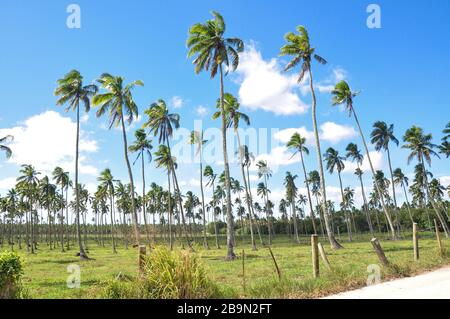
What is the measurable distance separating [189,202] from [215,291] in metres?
99.7

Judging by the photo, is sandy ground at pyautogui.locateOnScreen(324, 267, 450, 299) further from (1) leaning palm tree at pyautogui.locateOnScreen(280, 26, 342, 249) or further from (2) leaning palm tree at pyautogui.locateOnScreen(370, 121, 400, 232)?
(2) leaning palm tree at pyautogui.locateOnScreen(370, 121, 400, 232)

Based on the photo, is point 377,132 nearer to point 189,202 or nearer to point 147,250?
point 147,250

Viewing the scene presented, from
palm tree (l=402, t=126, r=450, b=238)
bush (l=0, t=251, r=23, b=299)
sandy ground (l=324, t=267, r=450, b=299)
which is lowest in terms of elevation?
sandy ground (l=324, t=267, r=450, b=299)

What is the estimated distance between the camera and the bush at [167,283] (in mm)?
7719

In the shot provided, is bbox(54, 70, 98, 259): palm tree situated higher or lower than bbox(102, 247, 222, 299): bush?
higher

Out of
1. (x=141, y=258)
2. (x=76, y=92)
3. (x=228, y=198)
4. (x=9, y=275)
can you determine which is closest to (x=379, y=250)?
(x=141, y=258)

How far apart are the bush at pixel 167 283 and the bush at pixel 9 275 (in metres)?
2.12

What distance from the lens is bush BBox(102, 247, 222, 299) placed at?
7.72m

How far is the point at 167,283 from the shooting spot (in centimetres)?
776

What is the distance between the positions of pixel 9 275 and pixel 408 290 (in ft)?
30.8

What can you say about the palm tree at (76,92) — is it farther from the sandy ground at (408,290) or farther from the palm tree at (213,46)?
the sandy ground at (408,290)

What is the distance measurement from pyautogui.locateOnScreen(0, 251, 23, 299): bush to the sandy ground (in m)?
7.21

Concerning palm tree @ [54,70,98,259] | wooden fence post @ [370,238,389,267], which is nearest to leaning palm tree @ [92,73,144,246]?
palm tree @ [54,70,98,259]

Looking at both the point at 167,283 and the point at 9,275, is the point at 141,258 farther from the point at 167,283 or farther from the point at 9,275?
A: the point at 9,275
